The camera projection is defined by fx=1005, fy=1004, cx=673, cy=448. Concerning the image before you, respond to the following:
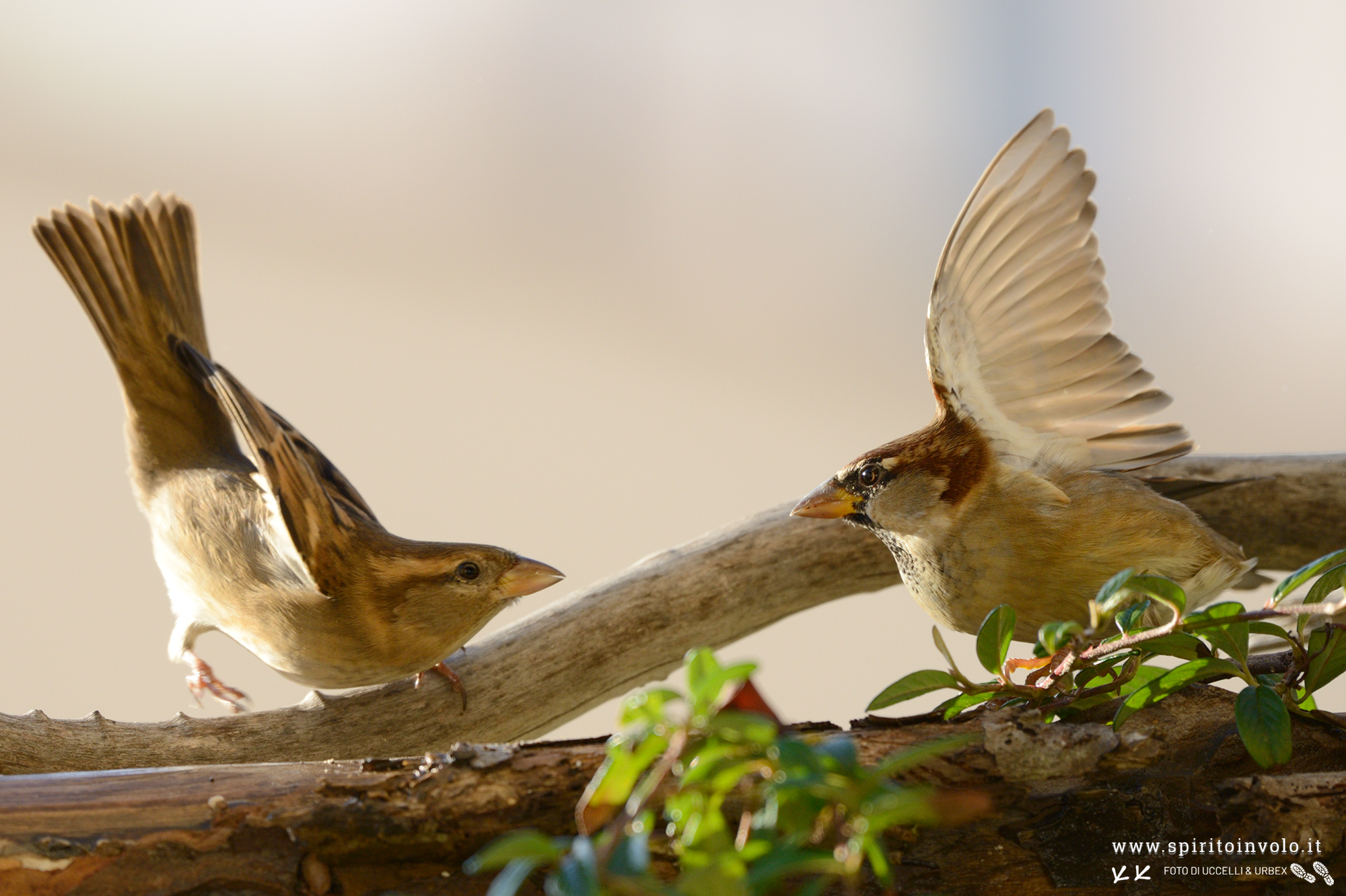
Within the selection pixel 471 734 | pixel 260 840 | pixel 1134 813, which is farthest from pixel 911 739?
pixel 471 734

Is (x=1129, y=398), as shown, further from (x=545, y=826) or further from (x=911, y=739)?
(x=545, y=826)

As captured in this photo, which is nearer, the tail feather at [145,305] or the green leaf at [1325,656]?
the green leaf at [1325,656]

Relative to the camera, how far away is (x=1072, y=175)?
1031mm

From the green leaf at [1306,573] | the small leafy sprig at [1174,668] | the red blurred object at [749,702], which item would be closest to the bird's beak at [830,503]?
the small leafy sprig at [1174,668]

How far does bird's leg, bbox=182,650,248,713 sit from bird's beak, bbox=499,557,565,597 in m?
0.48

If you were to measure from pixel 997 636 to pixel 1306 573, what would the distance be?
0.67ft

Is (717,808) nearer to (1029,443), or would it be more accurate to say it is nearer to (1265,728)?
(1265,728)

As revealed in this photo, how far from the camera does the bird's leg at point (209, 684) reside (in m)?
1.36

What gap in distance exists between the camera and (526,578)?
45.4 inches

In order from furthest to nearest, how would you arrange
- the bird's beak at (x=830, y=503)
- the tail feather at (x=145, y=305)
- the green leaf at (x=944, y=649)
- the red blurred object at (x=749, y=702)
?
the tail feather at (x=145, y=305) < the bird's beak at (x=830, y=503) < the green leaf at (x=944, y=649) < the red blurred object at (x=749, y=702)

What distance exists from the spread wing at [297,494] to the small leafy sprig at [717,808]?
27.9 inches

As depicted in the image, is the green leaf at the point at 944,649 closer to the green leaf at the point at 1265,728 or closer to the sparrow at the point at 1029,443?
the green leaf at the point at 1265,728

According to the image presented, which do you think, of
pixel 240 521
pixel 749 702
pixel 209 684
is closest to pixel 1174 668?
pixel 749 702

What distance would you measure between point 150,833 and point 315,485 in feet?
1.77
